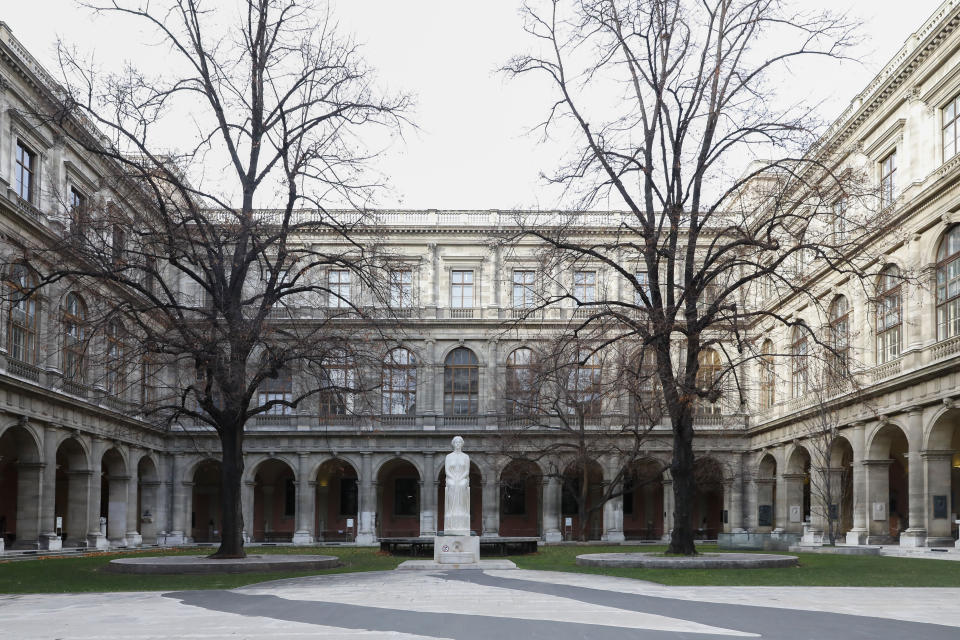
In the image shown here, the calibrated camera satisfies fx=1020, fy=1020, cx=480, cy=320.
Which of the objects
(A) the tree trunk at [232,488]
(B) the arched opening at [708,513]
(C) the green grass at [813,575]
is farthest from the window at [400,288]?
(B) the arched opening at [708,513]

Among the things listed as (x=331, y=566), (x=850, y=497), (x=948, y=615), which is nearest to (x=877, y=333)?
(x=850, y=497)

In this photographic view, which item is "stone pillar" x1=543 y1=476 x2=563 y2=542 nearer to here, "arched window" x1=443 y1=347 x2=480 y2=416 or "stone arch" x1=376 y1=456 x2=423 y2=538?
"arched window" x1=443 y1=347 x2=480 y2=416

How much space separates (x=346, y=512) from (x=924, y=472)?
36.5m

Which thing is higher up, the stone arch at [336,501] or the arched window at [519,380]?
the arched window at [519,380]

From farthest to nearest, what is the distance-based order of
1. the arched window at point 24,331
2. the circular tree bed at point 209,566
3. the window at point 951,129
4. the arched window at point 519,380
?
the arched window at point 519,380 < the arched window at point 24,331 < the window at point 951,129 < the circular tree bed at point 209,566

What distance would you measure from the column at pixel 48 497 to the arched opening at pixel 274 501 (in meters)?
22.8

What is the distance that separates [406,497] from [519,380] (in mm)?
13149

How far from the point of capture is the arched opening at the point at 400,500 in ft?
200

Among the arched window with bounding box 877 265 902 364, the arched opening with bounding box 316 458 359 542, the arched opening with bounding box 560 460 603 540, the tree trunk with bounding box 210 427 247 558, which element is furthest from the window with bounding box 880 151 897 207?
the arched opening with bounding box 316 458 359 542

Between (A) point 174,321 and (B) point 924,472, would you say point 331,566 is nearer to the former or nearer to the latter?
(A) point 174,321

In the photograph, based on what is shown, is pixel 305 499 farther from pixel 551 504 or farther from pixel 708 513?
pixel 708 513

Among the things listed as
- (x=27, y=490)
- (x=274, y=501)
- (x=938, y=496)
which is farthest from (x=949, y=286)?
(x=274, y=501)

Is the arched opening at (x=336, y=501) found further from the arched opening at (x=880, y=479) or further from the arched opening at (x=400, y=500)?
the arched opening at (x=880, y=479)

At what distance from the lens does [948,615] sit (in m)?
13.4
